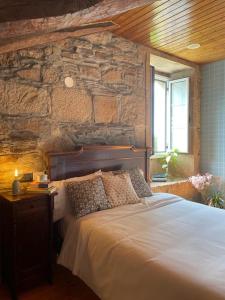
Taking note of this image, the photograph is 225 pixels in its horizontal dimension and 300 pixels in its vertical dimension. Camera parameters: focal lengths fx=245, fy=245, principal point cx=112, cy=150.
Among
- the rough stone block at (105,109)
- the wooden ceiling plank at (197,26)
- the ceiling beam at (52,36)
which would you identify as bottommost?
the rough stone block at (105,109)

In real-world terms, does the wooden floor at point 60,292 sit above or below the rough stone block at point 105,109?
below

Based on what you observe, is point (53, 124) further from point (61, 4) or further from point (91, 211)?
point (61, 4)

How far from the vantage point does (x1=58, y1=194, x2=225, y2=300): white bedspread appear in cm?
134

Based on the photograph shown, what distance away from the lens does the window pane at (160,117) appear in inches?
176

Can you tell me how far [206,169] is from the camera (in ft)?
14.2

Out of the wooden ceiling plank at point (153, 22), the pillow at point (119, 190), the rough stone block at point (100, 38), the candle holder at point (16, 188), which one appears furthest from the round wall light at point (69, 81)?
the candle holder at point (16, 188)

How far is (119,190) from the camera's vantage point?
8.41 feet

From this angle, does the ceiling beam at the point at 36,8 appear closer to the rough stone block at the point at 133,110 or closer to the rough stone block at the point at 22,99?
the rough stone block at the point at 22,99

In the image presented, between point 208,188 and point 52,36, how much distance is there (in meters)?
3.43

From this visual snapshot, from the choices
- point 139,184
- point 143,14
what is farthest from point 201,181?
point 143,14

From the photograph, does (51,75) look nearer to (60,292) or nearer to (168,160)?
(60,292)

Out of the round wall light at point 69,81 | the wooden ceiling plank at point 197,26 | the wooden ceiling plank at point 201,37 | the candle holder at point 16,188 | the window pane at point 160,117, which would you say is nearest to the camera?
the candle holder at point 16,188

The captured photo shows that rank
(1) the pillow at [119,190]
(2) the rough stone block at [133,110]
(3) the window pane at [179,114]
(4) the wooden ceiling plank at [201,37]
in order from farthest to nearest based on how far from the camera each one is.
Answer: (3) the window pane at [179,114] < (2) the rough stone block at [133,110] < (4) the wooden ceiling plank at [201,37] < (1) the pillow at [119,190]

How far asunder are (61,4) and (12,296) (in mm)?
2194
